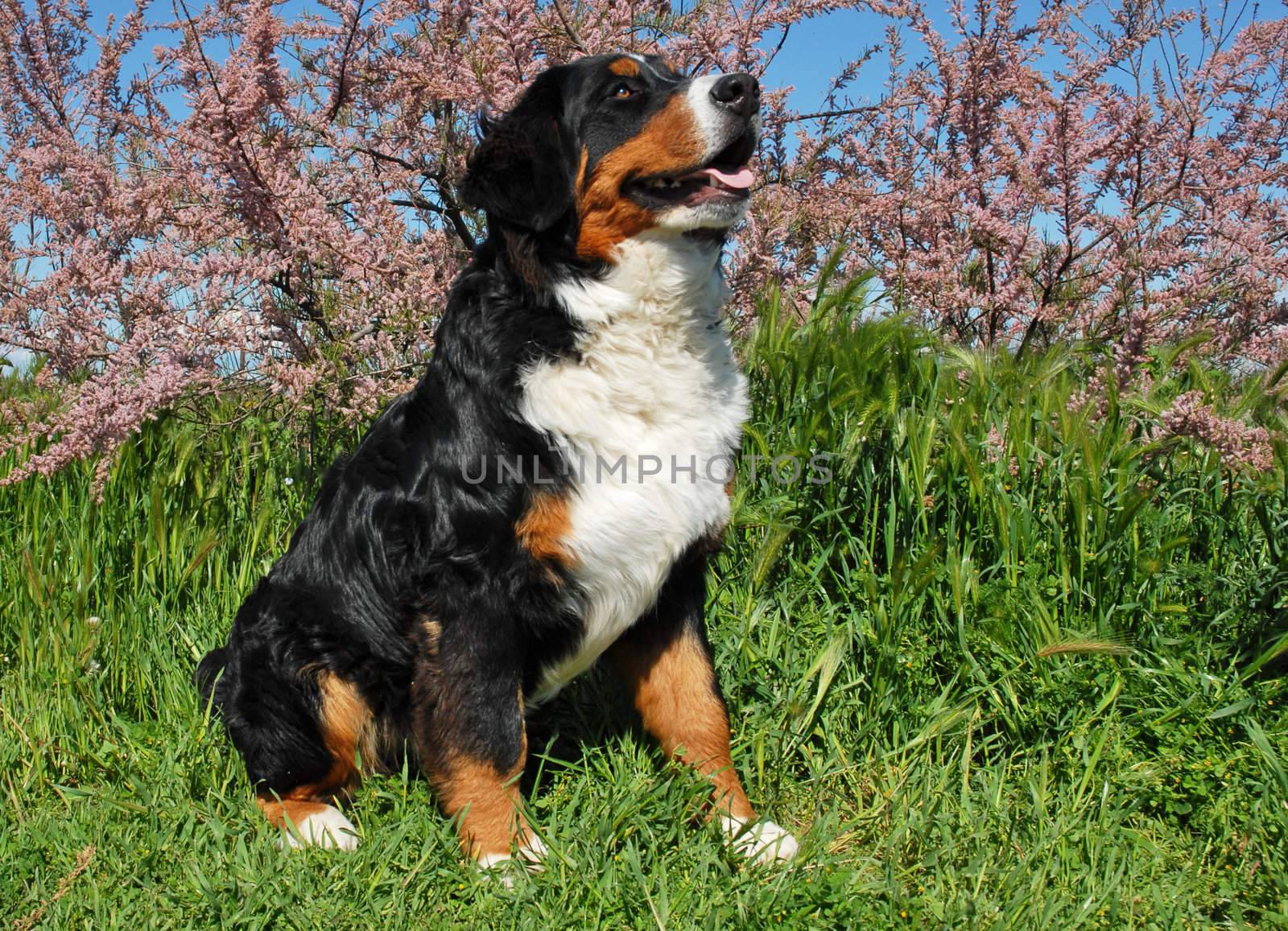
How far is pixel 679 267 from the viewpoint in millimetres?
2531

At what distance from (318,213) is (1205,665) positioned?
3.20 metres

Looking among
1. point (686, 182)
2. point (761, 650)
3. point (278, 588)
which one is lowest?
point (761, 650)

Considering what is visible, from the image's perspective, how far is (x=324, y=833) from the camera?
8.12ft

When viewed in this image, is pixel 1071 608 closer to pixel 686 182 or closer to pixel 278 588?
pixel 686 182

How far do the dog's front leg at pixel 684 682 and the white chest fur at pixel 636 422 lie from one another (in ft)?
0.39

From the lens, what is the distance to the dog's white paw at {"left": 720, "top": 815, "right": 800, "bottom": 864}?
234 cm

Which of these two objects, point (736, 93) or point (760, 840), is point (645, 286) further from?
point (760, 840)

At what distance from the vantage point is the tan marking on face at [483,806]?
7.84 ft

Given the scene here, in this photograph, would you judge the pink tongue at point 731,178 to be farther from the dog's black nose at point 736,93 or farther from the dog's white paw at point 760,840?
Answer: the dog's white paw at point 760,840

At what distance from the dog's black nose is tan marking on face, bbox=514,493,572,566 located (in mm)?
1097

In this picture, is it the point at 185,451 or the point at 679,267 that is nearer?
the point at 679,267

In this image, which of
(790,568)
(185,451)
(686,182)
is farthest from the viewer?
(185,451)

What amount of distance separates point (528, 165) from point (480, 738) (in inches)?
58.3

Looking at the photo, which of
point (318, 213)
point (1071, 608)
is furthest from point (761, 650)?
point (318, 213)
